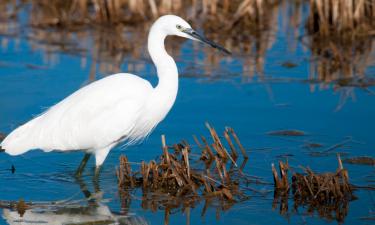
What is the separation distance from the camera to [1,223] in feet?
18.0

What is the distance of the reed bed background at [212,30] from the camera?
9.96 m

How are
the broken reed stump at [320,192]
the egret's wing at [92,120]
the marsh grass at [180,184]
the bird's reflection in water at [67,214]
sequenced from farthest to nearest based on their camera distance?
the egret's wing at [92,120] → the marsh grass at [180,184] → the broken reed stump at [320,192] → the bird's reflection in water at [67,214]

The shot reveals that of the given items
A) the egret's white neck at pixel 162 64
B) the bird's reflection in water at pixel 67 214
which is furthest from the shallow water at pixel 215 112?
the egret's white neck at pixel 162 64

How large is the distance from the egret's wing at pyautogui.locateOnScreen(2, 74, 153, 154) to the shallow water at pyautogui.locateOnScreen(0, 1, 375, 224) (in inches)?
12.6

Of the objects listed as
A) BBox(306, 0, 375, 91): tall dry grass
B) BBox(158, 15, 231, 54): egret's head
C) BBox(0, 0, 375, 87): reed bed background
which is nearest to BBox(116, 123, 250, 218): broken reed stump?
BBox(158, 15, 231, 54): egret's head

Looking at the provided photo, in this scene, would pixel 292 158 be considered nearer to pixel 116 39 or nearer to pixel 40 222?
pixel 40 222

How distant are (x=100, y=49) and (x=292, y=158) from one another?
14.9 ft

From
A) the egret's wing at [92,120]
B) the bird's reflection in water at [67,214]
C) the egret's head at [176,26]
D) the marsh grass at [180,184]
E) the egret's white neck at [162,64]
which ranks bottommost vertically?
the bird's reflection in water at [67,214]

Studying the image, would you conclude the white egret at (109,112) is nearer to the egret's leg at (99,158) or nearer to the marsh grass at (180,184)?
the egret's leg at (99,158)

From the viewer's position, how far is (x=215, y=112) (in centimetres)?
838

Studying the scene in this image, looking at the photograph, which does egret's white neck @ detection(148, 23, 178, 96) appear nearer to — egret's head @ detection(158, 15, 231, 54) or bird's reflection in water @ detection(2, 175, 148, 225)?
egret's head @ detection(158, 15, 231, 54)

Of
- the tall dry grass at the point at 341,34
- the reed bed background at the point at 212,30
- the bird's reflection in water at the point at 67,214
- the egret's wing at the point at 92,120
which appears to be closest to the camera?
the bird's reflection in water at the point at 67,214

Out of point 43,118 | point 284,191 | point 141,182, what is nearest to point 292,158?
point 284,191

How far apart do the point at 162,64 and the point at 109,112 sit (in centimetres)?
58
